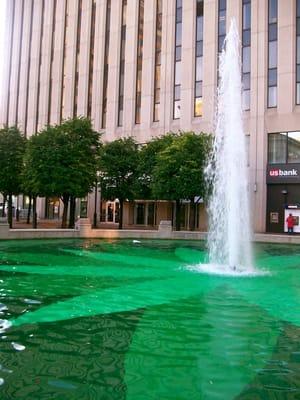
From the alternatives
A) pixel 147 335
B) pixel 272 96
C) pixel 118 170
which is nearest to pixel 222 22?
pixel 272 96

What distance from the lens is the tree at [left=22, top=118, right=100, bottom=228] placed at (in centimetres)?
3017

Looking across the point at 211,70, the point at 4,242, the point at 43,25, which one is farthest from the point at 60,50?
the point at 4,242

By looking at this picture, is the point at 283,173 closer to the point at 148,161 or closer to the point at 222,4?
the point at 148,161

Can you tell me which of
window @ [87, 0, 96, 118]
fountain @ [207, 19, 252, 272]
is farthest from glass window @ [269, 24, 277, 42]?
fountain @ [207, 19, 252, 272]

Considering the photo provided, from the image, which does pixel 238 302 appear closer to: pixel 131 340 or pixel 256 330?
pixel 256 330

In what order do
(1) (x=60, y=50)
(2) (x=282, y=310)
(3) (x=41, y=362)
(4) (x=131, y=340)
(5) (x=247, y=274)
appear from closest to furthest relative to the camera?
(3) (x=41, y=362)
(4) (x=131, y=340)
(2) (x=282, y=310)
(5) (x=247, y=274)
(1) (x=60, y=50)

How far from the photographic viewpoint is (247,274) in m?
13.2

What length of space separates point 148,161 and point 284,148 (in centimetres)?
1103

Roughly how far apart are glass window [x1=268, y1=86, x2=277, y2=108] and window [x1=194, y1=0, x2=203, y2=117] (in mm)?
6206

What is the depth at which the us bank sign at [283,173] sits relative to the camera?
35781 mm

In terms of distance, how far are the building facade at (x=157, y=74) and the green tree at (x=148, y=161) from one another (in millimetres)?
5731

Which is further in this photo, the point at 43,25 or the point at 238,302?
the point at 43,25

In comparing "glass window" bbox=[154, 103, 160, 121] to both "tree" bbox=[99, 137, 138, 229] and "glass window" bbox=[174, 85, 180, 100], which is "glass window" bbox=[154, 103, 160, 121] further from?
"tree" bbox=[99, 137, 138, 229]

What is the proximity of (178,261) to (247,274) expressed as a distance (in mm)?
3731
